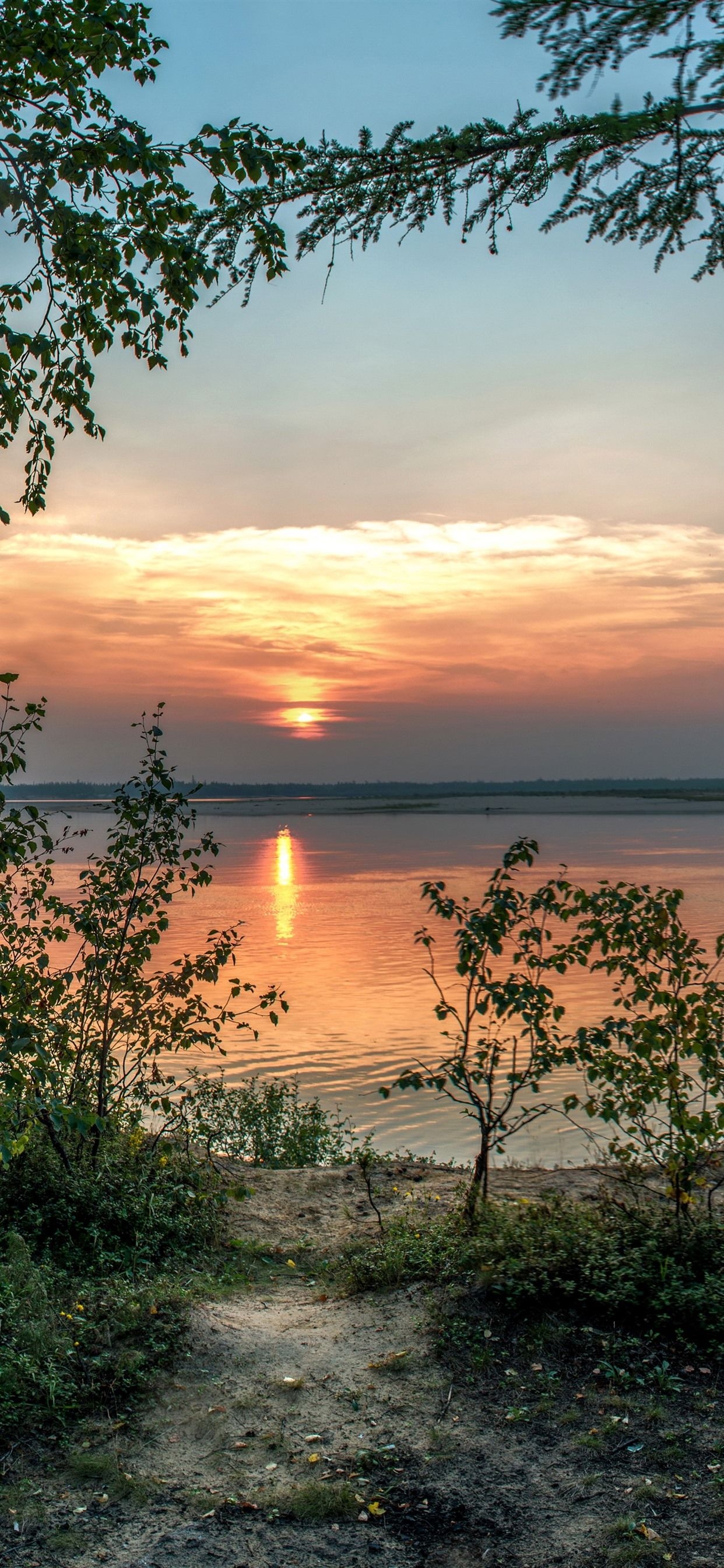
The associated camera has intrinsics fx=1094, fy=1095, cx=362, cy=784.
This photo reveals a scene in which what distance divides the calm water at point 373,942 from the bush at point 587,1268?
389 cm

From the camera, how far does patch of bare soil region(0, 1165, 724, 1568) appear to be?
439 centimetres

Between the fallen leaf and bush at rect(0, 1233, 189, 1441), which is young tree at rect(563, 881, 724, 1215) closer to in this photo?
the fallen leaf

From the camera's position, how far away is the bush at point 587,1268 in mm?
5914

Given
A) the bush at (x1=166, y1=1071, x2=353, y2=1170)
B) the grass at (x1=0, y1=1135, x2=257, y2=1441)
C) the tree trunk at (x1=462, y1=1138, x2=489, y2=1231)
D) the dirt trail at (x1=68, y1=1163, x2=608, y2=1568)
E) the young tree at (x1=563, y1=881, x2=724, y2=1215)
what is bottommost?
the bush at (x1=166, y1=1071, x2=353, y2=1170)

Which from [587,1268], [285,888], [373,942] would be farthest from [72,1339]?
[285,888]

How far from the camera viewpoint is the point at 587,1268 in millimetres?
6160

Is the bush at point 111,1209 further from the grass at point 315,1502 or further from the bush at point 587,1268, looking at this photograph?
the grass at point 315,1502

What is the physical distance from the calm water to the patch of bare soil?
190 inches

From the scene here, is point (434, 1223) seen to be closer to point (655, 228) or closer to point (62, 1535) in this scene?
point (62, 1535)

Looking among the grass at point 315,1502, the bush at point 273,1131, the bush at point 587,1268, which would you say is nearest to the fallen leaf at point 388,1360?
the bush at point 587,1268

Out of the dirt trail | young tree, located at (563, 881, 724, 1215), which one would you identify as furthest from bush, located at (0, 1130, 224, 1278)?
young tree, located at (563, 881, 724, 1215)

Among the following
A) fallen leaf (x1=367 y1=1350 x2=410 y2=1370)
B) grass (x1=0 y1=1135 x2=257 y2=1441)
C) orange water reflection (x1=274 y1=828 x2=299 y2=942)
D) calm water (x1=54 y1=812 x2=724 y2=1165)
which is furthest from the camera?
orange water reflection (x1=274 y1=828 x2=299 y2=942)

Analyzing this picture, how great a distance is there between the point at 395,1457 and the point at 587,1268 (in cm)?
165

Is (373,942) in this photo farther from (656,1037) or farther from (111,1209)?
(656,1037)
